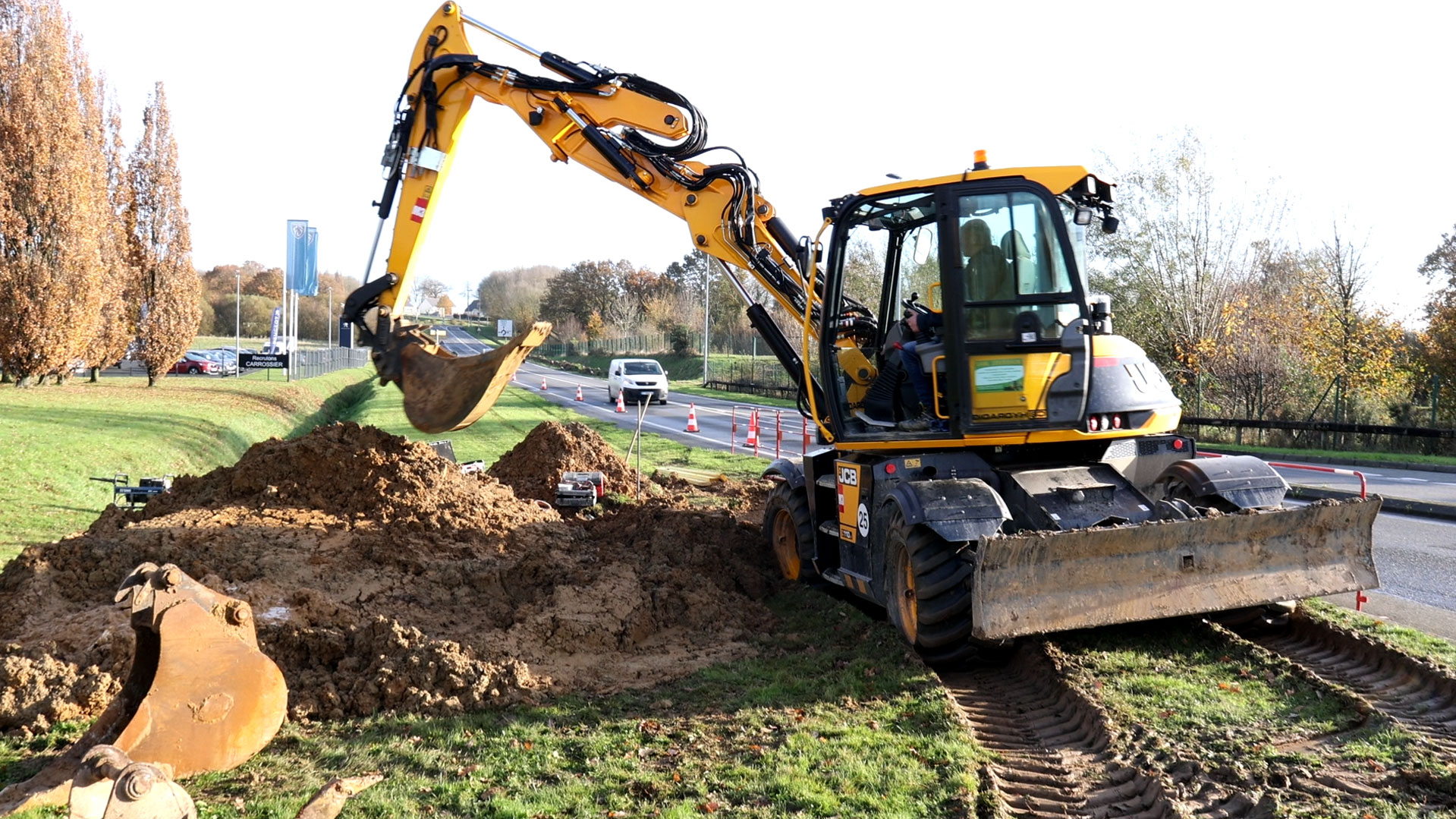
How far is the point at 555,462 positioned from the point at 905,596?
740 cm

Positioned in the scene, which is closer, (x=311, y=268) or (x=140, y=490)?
(x=140, y=490)

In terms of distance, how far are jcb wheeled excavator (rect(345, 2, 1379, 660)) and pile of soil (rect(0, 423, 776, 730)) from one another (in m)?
0.97

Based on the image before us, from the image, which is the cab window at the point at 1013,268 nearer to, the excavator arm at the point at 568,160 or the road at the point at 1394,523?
the excavator arm at the point at 568,160

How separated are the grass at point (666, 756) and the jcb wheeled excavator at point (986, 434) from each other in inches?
33.6

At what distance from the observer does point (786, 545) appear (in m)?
9.33

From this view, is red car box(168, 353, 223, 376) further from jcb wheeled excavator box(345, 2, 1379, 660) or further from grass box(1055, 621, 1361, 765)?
grass box(1055, 621, 1361, 765)

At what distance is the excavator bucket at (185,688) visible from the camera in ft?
16.0

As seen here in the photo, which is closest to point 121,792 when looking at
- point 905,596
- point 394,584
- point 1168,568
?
point 394,584

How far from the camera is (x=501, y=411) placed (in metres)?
31.8

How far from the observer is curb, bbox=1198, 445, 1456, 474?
19930 mm

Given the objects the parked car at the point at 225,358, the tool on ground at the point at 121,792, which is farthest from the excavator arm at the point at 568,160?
the parked car at the point at 225,358

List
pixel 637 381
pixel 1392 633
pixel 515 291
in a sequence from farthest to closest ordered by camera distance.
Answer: pixel 515 291 < pixel 637 381 < pixel 1392 633

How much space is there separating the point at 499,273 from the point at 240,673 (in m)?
125

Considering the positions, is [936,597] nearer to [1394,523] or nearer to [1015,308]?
[1015,308]
